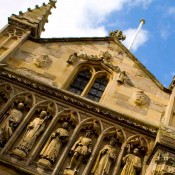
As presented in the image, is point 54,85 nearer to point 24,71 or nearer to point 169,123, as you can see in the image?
point 24,71

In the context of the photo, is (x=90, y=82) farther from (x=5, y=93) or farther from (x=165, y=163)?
(x=165, y=163)

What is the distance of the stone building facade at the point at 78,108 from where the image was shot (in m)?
9.73

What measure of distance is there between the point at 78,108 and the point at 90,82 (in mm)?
1956

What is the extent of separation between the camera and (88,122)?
1093 centimetres

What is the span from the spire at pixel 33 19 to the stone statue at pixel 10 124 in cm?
427

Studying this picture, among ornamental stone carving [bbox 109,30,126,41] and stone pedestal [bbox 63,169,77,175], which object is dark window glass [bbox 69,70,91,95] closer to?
ornamental stone carving [bbox 109,30,126,41]

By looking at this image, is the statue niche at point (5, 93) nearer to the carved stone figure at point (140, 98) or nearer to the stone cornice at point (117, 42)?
the stone cornice at point (117, 42)

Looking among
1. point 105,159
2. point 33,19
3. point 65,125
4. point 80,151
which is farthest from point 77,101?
point 33,19

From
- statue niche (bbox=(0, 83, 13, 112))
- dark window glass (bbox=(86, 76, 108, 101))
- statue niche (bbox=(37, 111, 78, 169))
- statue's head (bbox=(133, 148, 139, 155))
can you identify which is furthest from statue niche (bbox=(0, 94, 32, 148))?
statue's head (bbox=(133, 148, 139, 155))

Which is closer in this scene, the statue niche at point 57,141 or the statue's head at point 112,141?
the statue niche at point 57,141

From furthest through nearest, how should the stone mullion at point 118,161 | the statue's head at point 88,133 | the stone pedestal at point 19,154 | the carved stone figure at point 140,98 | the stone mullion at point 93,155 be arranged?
the carved stone figure at point 140,98 → the statue's head at point 88,133 → the stone mullion at point 118,161 → the stone mullion at point 93,155 → the stone pedestal at point 19,154

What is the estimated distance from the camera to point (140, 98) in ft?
40.6

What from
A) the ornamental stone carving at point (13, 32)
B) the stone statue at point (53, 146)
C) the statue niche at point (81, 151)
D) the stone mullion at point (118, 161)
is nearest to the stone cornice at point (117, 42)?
the ornamental stone carving at point (13, 32)

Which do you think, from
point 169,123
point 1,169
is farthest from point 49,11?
point 1,169
